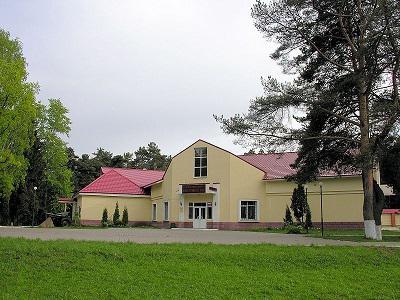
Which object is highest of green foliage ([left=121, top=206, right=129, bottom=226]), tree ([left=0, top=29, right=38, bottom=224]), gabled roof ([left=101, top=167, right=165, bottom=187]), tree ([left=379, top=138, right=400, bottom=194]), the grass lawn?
tree ([left=0, top=29, right=38, bottom=224])

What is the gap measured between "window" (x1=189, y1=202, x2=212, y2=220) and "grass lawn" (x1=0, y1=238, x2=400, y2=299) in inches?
925

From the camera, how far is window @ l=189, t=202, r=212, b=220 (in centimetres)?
3731

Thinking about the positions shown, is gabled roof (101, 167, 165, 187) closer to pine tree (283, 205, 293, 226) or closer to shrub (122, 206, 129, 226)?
shrub (122, 206, 129, 226)

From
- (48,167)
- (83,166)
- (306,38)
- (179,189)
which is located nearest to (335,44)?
(306,38)

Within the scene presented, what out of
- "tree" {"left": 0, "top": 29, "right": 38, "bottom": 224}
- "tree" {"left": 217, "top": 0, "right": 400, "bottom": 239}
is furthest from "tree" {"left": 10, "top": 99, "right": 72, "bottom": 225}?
"tree" {"left": 217, "top": 0, "right": 400, "bottom": 239}

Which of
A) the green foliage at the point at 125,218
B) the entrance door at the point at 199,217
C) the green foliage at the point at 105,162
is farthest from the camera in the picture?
the green foliage at the point at 105,162

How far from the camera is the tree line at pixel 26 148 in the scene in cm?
3033

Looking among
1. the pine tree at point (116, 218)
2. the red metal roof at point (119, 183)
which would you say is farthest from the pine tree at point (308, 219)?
the red metal roof at point (119, 183)

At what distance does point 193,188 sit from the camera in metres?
37.2

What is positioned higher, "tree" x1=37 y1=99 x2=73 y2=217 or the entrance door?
"tree" x1=37 y1=99 x2=73 y2=217

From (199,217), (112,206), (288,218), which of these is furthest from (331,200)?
(112,206)

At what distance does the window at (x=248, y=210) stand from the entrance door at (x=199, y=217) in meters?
2.96

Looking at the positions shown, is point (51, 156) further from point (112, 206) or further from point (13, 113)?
point (13, 113)

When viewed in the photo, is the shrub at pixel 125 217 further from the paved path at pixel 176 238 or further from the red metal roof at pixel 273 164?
the paved path at pixel 176 238
